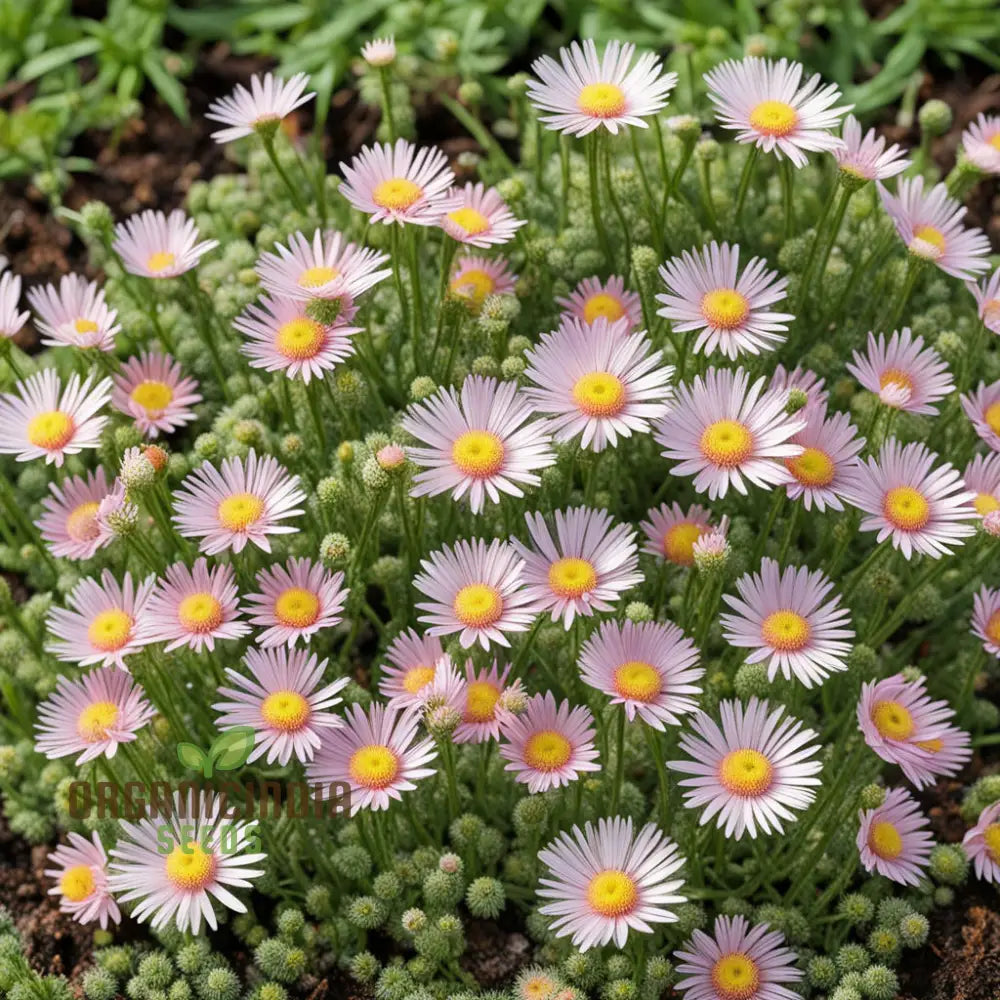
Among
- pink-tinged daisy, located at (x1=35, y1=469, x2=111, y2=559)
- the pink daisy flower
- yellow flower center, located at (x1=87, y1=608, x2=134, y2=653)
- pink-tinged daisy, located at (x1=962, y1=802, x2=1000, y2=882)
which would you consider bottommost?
pink-tinged daisy, located at (x1=962, y1=802, x2=1000, y2=882)

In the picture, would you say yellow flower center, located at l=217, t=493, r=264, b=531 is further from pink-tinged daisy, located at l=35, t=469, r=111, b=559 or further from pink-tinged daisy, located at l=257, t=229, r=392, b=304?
pink-tinged daisy, located at l=257, t=229, r=392, b=304

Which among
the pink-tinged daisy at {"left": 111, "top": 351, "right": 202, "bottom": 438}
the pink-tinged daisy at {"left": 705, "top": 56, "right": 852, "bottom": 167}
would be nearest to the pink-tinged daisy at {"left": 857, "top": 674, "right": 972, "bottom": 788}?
the pink-tinged daisy at {"left": 705, "top": 56, "right": 852, "bottom": 167}

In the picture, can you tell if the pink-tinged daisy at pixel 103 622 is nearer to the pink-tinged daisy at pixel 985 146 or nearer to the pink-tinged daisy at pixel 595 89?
the pink-tinged daisy at pixel 595 89

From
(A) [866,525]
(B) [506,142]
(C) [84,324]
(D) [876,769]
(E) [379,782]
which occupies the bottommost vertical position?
(E) [379,782]

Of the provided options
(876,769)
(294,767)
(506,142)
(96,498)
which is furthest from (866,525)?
(506,142)

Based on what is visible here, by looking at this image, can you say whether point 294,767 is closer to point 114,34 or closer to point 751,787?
point 751,787

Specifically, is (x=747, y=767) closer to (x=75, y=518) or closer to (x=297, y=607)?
(x=297, y=607)

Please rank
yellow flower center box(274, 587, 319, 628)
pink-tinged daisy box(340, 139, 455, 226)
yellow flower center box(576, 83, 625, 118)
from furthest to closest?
yellow flower center box(576, 83, 625, 118)
pink-tinged daisy box(340, 139, 455, 226)
yellow flower center box(274, 587, 319, 628)

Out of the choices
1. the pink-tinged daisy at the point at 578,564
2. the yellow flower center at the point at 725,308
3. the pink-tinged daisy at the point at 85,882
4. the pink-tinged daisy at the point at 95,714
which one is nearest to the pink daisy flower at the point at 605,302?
the yellow flower center at the point at 725,308
